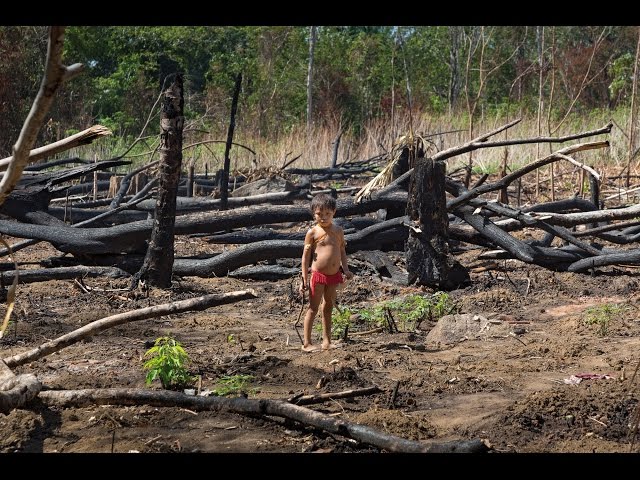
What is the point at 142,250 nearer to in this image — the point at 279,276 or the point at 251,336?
the point at 279,276

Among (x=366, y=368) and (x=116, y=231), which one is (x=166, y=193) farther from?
(x=366, y=368)

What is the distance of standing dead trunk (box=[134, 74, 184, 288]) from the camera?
885 centimetres

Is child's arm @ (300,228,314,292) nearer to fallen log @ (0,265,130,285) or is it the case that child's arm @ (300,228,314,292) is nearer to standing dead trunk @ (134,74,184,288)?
standing dead trunk @ (134,74,184,288)

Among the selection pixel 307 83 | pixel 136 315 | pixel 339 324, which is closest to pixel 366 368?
pixel 339 324

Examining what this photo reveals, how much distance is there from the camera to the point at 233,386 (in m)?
5.15

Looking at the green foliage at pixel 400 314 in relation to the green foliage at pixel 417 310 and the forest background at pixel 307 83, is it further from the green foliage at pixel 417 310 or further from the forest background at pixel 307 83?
the forest background at pixel 307 83

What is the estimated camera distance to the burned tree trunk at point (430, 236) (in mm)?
9016

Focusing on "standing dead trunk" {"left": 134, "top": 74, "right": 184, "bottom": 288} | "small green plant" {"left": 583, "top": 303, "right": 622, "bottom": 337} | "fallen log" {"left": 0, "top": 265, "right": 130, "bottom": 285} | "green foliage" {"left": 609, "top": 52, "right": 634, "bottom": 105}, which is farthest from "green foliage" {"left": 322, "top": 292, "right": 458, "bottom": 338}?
"green foliage" {"left": 609, "top": 52, "right": 634, "bottom": 105}

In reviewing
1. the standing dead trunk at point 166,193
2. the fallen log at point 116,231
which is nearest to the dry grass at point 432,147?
the fallen log at point 116,231

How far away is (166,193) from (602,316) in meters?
3.98

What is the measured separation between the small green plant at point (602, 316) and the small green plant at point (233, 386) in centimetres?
270
